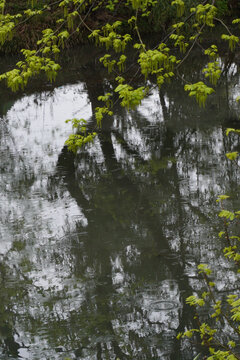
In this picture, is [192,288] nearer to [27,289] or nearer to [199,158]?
[27,289]

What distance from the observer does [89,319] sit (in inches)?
173

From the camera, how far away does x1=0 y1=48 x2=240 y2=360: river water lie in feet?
13.9

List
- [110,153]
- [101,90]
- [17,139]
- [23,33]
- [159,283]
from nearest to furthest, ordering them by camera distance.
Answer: [159,283] < [110,153] < [17,139] < [101,90] < [23,33]

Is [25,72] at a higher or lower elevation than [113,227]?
higher

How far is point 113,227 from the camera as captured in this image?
5.90 meters

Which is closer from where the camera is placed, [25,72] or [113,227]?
[25,72]

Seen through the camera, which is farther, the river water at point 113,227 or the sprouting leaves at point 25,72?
the sprouting leaves at point 25,72

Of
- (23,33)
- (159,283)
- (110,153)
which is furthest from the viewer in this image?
(23,33)

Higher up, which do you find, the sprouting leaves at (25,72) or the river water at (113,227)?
the sprouting leaves at (25,72)

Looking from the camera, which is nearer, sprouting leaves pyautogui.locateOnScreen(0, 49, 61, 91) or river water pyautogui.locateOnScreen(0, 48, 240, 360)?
river water pyautogui.locateOnScreen(0, 48, 240, 360)

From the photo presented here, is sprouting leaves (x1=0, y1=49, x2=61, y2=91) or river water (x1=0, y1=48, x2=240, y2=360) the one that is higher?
sprouting leaves (x1=0, y1=49, x2=61, y2=91)

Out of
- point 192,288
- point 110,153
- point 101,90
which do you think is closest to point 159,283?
point 192,288

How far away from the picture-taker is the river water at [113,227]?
425cm

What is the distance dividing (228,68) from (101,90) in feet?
8.66
